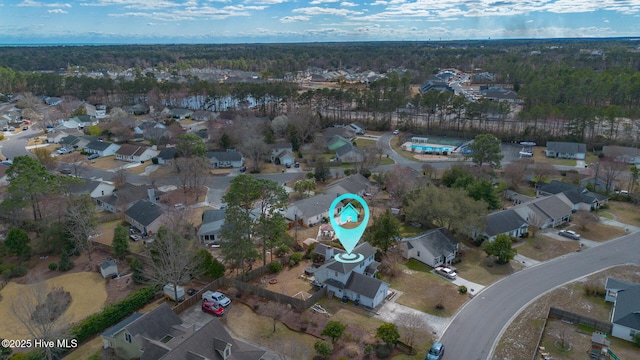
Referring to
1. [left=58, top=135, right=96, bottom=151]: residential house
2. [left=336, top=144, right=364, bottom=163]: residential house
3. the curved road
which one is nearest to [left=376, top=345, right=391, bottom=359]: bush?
the curved road

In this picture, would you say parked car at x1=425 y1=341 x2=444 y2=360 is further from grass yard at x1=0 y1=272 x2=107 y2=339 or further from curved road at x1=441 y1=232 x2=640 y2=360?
grass yard at x1=0 y1=272 x2=107 y2=339

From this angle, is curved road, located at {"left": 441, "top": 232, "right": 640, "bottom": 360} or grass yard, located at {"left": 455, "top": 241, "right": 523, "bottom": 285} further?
grass yard, located at {"left": 455, "top": 241, "right": 523, "bottom": 285}

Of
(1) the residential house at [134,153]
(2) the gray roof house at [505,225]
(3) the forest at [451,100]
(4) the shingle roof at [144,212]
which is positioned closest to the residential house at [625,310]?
(2) the gray roof house at [505,225]

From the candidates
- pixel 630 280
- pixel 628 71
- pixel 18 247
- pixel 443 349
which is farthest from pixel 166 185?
pixel 628 71

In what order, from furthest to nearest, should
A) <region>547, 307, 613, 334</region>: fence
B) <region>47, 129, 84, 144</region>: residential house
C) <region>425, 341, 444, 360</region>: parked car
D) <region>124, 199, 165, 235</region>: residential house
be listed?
<region>47, 129, 84, 144</region>: residential house < <region>124, 199, 165, 235</region>: residential house < <region>547, 307, 613, 334</region>: fence < <region>425, 341, 444, 360</region>: parked car

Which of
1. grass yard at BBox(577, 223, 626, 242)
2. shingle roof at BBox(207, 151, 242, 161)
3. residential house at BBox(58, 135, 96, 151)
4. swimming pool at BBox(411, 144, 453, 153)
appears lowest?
grass yard at BBox(577, 223, 626, 242)

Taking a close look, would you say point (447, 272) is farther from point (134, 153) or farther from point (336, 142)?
point (134, 153)

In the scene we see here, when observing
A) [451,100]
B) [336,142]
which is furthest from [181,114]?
[451,100]
